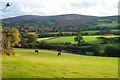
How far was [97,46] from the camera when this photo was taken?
7950 cm

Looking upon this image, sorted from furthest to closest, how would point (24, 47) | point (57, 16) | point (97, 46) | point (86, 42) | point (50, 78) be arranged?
point (57, 16), point (86, 42), point (24, 47), point (97, 46), point (50, 78)

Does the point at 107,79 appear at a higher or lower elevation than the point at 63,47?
higher

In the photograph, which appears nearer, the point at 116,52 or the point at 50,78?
the point at 50,78

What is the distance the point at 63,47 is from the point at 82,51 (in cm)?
765

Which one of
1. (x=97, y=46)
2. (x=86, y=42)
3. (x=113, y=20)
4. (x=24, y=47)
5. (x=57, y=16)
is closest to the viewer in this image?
(x=97, y=46)

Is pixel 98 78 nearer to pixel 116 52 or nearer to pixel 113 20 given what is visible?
pixel 116 52

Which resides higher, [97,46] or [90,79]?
[90,79]

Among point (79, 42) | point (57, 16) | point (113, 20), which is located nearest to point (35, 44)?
point (79, 42)

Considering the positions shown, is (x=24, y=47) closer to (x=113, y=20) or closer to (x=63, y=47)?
(x=63, y=47)

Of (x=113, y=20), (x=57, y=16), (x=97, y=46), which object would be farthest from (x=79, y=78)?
(x=57, y=16)

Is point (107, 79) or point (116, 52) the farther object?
point (116, 52)

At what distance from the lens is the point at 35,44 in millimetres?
87062

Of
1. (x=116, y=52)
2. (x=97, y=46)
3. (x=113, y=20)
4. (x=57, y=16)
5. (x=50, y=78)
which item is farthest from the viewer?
(x=57, y=16)

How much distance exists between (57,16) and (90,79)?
575 feet
